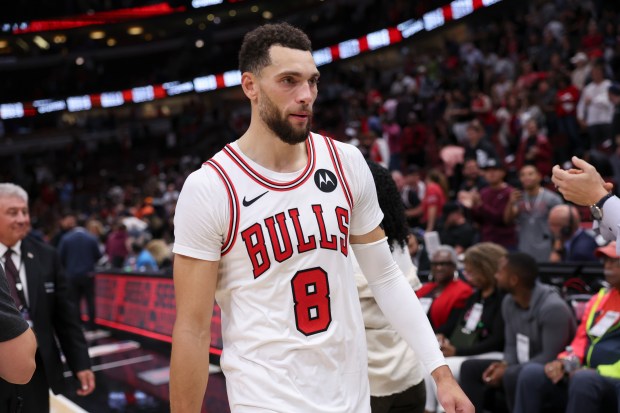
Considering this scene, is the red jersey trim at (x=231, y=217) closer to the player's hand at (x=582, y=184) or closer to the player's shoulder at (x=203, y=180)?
the player's shoulder at (x=203, y=180)

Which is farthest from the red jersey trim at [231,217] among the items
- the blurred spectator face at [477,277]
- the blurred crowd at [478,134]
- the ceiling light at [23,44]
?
the ceiling light at [23,44]

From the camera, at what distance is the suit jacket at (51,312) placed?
434 cm

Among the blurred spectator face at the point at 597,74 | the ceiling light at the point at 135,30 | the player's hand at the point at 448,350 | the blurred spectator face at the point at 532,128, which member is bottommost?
the player's hand at the point at 448,350

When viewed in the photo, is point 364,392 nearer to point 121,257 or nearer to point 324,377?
point 324,377

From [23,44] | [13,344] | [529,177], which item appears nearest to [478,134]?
[529,177]

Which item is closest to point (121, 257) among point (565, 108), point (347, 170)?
point (565, 108)

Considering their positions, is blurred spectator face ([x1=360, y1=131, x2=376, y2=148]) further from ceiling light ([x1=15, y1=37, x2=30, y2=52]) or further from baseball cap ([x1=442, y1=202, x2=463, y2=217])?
ceiling light ([x1=15, y1=37, x2=30, y2=52])

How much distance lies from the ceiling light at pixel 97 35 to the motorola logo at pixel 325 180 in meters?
34.9

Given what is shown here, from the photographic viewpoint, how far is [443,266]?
20.4 ft

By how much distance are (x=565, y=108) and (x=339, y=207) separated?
1009cm

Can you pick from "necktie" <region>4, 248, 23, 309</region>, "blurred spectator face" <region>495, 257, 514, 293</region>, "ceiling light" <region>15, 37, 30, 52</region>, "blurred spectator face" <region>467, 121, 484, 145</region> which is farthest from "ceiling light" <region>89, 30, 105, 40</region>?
"necktie" <region>4, 248, 23, 309</region>

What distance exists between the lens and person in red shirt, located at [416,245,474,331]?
245 inches

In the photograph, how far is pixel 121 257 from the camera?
554 inches

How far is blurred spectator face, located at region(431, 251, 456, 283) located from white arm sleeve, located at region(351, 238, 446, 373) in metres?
3.59
